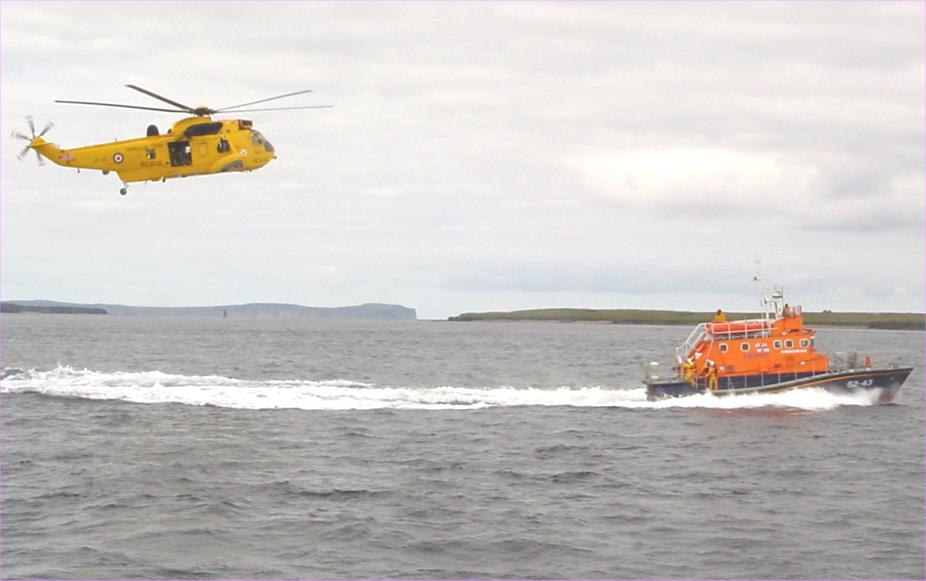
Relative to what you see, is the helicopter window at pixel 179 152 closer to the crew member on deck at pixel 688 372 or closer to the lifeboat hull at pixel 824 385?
the lifeboat hull at pixel 824 385

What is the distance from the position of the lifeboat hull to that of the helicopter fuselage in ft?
65.6

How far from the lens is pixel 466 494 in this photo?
26.2 metres

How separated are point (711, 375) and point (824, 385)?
15.0 ft

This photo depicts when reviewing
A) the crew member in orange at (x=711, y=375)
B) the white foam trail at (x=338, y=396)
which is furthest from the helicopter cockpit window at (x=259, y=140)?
the crew member in orange at (x=711, y=375)

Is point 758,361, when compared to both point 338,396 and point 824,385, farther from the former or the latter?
point 338,396

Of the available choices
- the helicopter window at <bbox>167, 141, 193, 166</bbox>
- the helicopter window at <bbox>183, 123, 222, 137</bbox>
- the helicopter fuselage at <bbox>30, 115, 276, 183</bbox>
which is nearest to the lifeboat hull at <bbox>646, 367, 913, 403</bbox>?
the helicopter fuselage at <bbox>30, 115, 276, 183</bbox>

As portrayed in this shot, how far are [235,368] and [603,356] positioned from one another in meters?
37.2

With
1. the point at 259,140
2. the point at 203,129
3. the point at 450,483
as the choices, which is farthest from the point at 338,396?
the point at 450,483

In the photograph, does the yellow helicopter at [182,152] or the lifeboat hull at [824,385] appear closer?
the yellow helicopter at [182,152]

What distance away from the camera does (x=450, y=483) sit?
27.5m

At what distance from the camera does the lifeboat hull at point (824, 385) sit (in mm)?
42438

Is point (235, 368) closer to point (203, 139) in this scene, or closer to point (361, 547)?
point (203, 139)

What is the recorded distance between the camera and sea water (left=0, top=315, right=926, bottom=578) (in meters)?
20.8

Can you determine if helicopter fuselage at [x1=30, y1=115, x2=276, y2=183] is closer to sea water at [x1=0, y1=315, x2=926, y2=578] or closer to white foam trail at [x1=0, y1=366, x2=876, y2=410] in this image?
sea water at [x1=0, y1=315, x2=926, y2=578]
